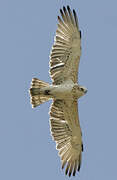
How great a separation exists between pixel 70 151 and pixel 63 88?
1.94 meters

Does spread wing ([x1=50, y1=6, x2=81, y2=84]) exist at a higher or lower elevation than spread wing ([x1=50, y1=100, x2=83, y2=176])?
higher

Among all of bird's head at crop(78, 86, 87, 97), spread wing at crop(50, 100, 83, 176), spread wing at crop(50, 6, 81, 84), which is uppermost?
spread wing at crop(50, 6, 81, 84)

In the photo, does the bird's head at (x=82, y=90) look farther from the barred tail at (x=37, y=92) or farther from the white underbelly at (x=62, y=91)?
the barred tail at (x=37, y=92)

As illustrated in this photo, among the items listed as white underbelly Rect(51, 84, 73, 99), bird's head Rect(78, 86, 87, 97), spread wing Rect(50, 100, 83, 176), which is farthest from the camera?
spread wing Rect(50, 100, 83, 176)

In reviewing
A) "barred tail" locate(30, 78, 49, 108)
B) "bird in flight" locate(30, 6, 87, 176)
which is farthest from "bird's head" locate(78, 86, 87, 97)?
"barred tail" locate(30, 78, 49, 108)

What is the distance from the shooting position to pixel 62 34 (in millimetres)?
29562

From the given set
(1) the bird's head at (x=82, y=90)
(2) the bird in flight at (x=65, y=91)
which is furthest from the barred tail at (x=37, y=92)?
(1) the bird's head at (x=82, y=90)

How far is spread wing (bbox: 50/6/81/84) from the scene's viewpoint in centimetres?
2942

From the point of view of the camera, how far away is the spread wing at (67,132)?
29641 mm

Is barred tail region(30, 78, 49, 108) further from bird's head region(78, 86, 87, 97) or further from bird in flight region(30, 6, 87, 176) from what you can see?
bird's head region(78, 86, 87, 97)

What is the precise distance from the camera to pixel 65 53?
29484 mm

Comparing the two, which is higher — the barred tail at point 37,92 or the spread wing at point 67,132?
the barred tail at point 37,92

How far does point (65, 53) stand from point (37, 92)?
140cm

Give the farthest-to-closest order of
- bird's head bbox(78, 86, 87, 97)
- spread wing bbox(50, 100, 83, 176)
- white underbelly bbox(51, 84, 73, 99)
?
spread wing bbox(50, 100, 83, 176)
white underbelly bbox(51, 84, 73, 99)
bird's head bbox(78, 86, 87, 97)
